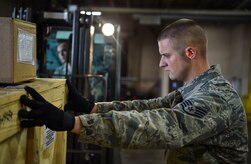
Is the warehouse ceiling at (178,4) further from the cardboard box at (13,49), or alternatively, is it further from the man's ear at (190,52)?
the cardboard box at (13,49)

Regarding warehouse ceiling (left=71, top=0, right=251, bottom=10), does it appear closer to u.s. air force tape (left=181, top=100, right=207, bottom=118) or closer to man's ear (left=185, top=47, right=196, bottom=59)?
man's ear (left=185, top=47, right=196, bottom=59)

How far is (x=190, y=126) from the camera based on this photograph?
1.42 meters

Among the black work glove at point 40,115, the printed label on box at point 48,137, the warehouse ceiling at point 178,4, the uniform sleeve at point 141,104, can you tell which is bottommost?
the printed label on box at point 48,137

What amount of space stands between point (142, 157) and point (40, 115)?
551 centimetres

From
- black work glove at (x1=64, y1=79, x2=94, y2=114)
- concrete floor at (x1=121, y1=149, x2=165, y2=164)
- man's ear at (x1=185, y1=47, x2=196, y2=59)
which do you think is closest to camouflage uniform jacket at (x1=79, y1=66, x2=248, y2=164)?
man's ear at (x1=185, y1=47, x2=196, y2=59)

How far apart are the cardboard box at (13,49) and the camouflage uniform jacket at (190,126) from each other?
Answer: 0.35 meters

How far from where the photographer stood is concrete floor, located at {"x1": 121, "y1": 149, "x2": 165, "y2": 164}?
614cm

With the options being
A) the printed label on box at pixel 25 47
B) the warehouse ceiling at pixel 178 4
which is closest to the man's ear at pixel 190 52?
the printed label on box at pixel 25 47

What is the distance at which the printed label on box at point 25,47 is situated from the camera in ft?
4.49

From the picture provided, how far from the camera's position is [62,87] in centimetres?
180

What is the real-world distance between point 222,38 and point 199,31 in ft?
30.2

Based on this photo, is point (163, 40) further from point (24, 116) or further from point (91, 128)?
point (24, 116)

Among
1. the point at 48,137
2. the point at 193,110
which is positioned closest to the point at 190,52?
the point at 193,110

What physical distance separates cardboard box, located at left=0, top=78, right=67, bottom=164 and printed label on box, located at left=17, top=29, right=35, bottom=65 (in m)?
0.12
